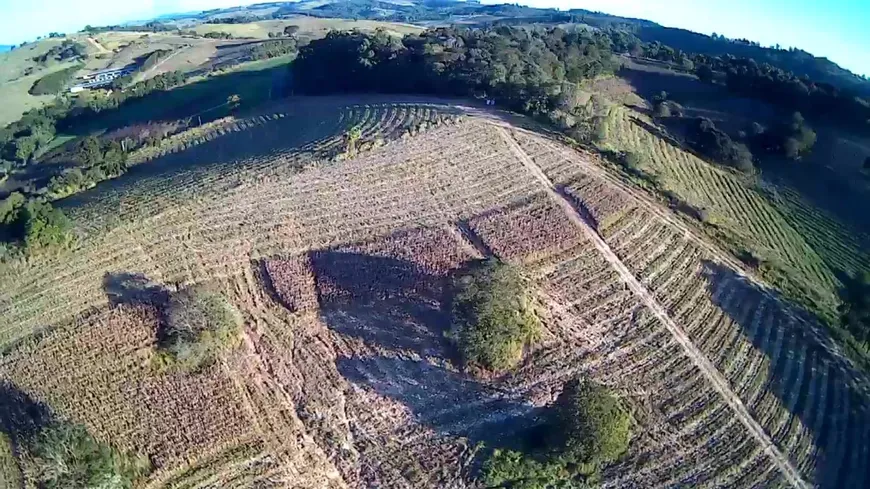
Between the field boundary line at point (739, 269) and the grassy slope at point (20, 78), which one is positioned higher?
the field boundary line at point (739, 269)

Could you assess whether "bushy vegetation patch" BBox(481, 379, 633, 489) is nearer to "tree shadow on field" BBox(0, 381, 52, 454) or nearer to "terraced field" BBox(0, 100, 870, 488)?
"terraced field" BBox(0, 100, 870, 488)

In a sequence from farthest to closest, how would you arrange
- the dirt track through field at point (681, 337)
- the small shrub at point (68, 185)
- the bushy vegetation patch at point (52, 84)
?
the bushy vegetation patch at point (52, 84), the small shrub at point (68, 185), the dirt track through field at point (681, 337)

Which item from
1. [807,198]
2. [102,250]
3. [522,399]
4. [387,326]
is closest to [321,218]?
[387,326]

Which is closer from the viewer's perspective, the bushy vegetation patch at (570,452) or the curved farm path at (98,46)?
the bushy vegetation patch at (570,452)

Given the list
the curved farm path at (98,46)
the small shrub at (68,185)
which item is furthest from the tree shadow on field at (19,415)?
the curved farm path at (98,46)

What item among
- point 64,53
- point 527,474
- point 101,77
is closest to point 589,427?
point 527,474

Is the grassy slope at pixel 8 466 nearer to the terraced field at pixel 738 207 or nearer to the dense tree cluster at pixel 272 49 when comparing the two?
the terraced field at pixel 738 207

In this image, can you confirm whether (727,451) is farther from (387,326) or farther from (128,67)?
(128,67)
